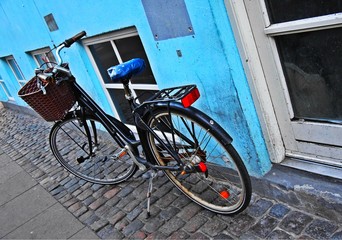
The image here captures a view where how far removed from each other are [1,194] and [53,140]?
4.77 ft

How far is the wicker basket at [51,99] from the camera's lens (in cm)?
334

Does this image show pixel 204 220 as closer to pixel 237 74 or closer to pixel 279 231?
pixel 279 231

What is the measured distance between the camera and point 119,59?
4281mm

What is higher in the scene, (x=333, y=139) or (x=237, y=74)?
(x=237, y=74)

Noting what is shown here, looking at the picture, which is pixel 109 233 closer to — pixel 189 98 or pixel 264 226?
pixel 264 226

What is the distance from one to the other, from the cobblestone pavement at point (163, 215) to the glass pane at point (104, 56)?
144 cm

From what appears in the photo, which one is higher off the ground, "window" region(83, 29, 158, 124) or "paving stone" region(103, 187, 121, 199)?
"window" region(83, 29, 158, 124)

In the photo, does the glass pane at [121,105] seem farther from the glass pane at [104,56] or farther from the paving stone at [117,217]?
the paving stone at [117,217]

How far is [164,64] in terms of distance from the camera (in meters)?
3.33

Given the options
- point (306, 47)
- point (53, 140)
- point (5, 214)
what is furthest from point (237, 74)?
point (5, 214)

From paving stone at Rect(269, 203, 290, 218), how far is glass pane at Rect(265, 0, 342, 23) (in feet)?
4.79

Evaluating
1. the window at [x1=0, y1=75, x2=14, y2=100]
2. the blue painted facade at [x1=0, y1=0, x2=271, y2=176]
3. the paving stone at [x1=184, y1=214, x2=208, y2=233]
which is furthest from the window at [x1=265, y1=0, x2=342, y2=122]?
the window at [x1=0, y1=75, x2=14, y2=100]

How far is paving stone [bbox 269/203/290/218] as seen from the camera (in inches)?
112

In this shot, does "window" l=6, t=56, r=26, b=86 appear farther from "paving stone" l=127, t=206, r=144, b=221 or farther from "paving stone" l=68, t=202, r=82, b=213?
"paving stone" l=127, t=206, r=144, b=221
